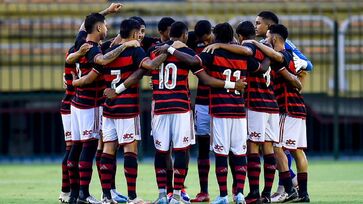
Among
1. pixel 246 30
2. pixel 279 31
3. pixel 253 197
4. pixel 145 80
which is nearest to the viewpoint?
pixel 253 197

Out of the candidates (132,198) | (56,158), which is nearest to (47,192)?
(132,198)

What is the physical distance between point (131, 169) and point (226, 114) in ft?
3.94

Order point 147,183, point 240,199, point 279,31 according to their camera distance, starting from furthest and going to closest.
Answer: point 147,183
point 279,31
point 240,199

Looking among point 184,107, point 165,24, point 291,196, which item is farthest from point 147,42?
point 291,196

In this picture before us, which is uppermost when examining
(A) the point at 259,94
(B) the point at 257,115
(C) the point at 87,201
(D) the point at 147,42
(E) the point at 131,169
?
(D) the point at 147,42

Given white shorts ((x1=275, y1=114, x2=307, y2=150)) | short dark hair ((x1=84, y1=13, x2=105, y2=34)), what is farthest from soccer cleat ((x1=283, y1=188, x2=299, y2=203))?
short dark hair ((x1=84, y1=13, x2=105, y2=34))

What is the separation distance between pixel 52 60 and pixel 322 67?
17.2 ft

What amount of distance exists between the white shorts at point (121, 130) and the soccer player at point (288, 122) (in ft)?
6.00

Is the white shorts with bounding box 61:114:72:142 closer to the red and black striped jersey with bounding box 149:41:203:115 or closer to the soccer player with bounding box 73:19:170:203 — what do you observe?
the soccer player with bounding box 73:19:170:203

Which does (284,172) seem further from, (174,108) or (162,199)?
(174,108)

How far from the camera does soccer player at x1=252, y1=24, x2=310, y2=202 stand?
14070 millimetres

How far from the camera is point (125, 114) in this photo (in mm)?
13297

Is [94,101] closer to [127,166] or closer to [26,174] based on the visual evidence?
[127,166]

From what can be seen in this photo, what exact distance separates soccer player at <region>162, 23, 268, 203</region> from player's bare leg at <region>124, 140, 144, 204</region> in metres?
0.89
